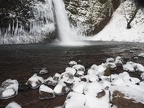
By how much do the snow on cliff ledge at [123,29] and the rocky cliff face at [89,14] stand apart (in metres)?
0.62

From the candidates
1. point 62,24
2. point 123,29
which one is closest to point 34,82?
point 62,24

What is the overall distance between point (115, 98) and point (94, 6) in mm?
14413

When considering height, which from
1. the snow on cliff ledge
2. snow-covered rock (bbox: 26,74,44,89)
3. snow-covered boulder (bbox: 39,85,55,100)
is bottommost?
snow-covered boulder (bbox: 39,85,55,100)

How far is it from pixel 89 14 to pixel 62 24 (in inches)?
118

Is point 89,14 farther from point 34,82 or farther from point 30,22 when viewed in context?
point 34,82

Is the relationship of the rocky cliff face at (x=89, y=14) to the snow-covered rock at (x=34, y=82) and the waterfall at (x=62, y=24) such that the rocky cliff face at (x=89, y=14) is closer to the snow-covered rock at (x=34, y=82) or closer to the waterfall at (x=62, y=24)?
the waterfall at (x=62, y=24)

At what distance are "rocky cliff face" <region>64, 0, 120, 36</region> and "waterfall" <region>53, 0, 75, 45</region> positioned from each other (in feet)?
2.12

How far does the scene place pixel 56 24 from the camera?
14.0 m

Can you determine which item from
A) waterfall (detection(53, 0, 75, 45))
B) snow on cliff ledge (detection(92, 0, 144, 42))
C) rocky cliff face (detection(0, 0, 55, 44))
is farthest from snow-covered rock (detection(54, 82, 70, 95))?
snow on cliff ledge (detection(92, 0, 144, 42))

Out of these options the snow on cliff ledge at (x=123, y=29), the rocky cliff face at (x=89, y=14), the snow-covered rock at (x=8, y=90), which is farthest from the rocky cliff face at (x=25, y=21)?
A: the snow-covered rock at (x=8, y=90)

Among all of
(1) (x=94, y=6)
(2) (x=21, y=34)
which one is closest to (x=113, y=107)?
(2) (x=21, y=34)

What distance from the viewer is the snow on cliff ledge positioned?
47.1ft

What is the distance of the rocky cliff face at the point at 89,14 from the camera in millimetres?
15617

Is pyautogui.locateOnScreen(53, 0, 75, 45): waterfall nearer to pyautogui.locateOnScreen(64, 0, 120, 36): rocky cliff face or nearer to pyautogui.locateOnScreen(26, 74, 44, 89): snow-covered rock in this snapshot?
pyautogui.locateOnScreen(64, 0, 120, 36): rocky cliff face
